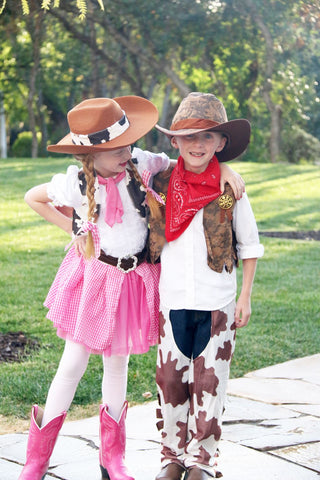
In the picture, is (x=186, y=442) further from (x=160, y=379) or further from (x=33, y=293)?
(x=33, y=293)

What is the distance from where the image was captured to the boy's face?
2.92m

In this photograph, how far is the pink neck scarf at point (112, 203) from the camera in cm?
293

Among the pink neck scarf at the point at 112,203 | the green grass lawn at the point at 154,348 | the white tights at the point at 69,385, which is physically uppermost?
the pink neck scarf at the point at 112,203

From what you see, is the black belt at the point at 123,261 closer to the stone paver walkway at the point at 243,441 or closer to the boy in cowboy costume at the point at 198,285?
the boy in cowboy costume at the point at 198,285

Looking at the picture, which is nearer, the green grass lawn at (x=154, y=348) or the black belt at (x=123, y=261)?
the black belt at (x=123, y=261)

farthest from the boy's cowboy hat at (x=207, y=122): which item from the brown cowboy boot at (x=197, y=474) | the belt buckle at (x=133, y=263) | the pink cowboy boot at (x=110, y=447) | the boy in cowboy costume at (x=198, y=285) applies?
the brown cowboy boot at (x=197, y=474)

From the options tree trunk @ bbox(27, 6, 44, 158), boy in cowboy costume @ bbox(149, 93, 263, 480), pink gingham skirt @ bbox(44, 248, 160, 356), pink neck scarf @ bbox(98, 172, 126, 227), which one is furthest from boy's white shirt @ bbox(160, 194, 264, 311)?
tree trunk @ bbox(27, 6, 44, 158)

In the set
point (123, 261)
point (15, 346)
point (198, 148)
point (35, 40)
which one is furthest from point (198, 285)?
point (35, 40)

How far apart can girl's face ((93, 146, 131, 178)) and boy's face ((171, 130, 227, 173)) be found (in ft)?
0.73

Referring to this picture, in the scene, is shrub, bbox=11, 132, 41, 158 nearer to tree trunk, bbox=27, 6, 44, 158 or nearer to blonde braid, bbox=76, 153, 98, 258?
tree trunk, bbox=27, 6, 44, 158

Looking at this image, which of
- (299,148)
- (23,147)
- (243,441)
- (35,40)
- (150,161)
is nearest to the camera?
(150,161)

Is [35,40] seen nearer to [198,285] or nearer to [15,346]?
[15,346]

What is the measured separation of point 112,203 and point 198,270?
1.39 ft

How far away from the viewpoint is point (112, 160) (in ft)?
9.59
